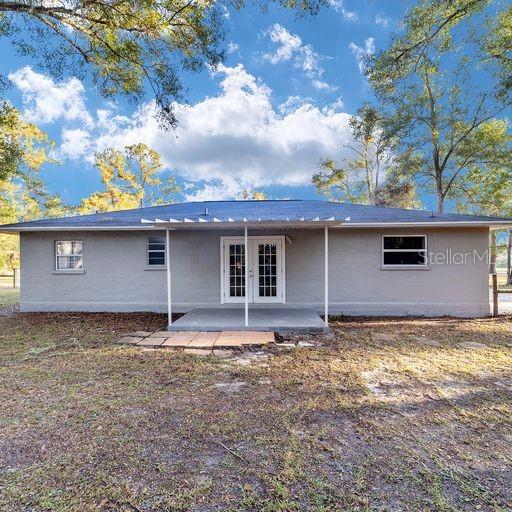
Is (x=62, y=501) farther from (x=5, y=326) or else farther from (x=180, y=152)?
(x=180, y=152)

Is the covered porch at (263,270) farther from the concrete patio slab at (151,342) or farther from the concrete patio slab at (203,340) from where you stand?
the concrete patio slab at (151,342)

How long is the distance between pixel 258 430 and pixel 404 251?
7931mm

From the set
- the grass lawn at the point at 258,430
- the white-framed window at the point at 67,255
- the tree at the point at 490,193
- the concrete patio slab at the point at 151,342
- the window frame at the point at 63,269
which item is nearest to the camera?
the grass lawn at the point at 258,430

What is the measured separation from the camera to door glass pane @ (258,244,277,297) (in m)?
9.74

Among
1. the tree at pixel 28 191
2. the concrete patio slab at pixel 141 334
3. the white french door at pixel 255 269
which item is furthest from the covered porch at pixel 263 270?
the tree at pixel 28 191

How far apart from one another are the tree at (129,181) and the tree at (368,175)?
46.7 ft

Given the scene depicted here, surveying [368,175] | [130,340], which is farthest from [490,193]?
[130,340]

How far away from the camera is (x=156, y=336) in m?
7.00

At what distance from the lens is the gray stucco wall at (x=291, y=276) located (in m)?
9.44

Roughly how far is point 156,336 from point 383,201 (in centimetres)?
2104

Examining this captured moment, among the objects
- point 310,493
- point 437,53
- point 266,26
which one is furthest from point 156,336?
point 437,53

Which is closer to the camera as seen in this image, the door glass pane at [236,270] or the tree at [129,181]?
the door glass pane at [236,270]

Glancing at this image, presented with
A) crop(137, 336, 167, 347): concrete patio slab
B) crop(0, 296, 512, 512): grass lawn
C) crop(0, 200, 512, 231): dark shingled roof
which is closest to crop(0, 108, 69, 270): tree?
crop(0, 200, 512, 231): dark shingled roof

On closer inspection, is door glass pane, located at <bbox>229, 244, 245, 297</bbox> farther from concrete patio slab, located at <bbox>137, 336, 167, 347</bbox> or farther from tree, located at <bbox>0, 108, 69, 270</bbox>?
tree, located at <bbox>0, 108, 69, 270</bbox>
